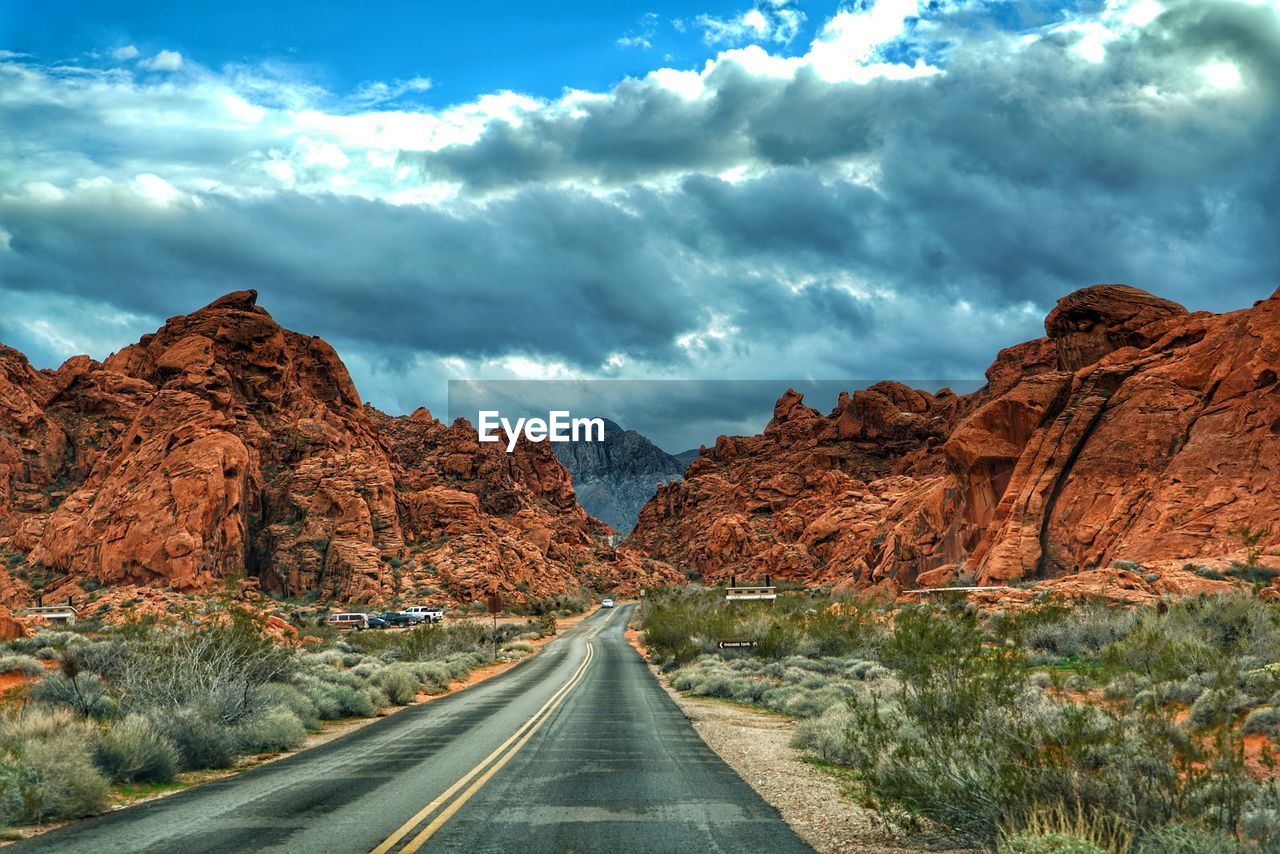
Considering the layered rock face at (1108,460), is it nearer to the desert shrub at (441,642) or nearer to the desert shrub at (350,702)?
the desert shrub at (350,702)

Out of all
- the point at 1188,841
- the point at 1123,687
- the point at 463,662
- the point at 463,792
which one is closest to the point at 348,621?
the point at 463,662

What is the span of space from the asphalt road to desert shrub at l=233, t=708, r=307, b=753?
0.65 meters

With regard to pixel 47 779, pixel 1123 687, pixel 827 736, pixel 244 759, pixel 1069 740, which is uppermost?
pixel 1069 740

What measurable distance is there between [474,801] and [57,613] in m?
52.0

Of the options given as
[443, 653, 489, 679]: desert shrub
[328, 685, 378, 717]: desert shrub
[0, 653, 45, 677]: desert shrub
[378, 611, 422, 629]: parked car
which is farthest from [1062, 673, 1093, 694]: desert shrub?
[378, 611, 422, 629]: parked car

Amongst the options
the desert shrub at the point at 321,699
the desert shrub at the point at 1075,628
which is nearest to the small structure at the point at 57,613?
the desert shrub at the point at 321,699

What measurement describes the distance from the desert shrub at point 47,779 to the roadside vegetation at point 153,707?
16mm

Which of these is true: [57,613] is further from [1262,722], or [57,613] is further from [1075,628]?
[1262,722]

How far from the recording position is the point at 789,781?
1216 cm

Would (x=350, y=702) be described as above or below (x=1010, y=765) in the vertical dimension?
below

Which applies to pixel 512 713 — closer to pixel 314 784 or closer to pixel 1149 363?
pixel 314 784

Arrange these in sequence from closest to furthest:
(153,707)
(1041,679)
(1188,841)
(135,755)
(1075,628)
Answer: (1188,841)
(135,755)
(153,707)
(1041,679)
(1075,628)

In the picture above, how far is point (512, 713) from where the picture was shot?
21.2m

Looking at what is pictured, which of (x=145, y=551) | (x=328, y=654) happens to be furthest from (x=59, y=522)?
(x=328, y=654)
